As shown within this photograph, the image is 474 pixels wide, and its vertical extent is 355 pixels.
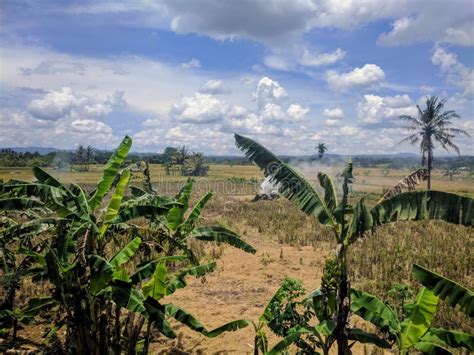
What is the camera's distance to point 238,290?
9625 mm

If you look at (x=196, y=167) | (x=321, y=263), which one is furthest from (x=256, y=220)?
(x=196, y=167)

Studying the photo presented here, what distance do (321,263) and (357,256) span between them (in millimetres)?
1258

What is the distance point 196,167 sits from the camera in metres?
61.4

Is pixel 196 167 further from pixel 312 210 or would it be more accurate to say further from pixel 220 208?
pixel 312 210

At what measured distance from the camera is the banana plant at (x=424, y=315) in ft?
13.5

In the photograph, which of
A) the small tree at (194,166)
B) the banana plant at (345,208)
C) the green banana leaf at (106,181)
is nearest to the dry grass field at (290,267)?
the banana plant at (345,208)

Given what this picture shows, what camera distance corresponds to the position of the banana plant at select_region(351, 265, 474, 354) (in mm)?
4120

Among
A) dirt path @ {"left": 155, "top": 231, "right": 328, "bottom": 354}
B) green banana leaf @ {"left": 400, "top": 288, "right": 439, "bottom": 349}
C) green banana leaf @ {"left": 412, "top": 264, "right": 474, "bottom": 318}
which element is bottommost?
dirt path @ {"left": 155, "top": 231, "right": 328, "bottom": 354}

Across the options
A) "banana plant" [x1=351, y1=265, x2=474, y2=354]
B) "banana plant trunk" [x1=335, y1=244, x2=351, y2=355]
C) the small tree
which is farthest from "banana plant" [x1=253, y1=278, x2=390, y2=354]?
the small tree

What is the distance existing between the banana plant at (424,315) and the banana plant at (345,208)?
1.29 ft

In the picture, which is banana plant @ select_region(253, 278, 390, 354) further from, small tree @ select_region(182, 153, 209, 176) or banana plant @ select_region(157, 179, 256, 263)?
small tree @ select_region(182, 153, 209, 176)

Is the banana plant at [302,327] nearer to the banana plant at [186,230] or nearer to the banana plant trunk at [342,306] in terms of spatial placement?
the banana plant trunk at [342,306]

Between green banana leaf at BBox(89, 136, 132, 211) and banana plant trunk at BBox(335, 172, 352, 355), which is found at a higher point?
green banana leaf at BBox(89, 136, 132, 211)

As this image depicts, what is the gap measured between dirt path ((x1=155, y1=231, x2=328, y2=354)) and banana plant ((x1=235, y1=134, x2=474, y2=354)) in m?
2.43
